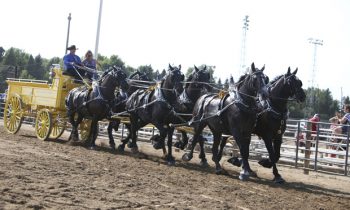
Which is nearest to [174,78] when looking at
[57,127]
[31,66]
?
[57,127]

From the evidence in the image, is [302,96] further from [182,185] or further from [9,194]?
[9,194]

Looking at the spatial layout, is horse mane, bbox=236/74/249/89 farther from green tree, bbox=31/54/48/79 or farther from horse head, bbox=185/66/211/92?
green tree, bbox=31/54/48/79

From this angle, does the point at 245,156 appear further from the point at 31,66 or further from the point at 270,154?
the point at 31,66

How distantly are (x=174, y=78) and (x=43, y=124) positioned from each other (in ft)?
18.1

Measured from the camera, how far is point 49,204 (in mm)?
6617

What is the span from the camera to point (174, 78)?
14031 mm

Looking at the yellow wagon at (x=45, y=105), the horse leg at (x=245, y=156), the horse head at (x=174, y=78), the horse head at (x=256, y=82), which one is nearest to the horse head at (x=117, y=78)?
the horse head at (x=174, y=78)

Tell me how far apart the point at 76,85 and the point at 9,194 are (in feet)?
36.5

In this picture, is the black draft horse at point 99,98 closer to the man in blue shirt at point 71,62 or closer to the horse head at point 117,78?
the horse head at point 117,78

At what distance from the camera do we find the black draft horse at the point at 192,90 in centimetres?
1408

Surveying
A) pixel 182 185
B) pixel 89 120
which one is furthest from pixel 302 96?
pixel 89 120

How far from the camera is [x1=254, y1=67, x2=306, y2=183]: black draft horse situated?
11859 millimetres

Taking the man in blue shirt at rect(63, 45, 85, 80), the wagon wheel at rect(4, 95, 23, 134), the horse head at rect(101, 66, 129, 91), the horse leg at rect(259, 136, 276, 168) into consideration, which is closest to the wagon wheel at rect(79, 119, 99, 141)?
the man in blue shirt at rect(63, 45, 85, 80)

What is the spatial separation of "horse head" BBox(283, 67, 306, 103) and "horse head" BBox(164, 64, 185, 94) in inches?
129
